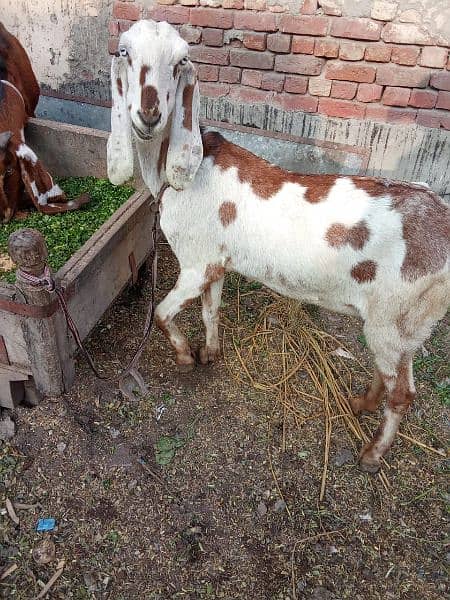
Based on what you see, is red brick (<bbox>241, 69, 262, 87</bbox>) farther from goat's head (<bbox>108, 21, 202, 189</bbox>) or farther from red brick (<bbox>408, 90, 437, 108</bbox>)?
goat's head (<bbox>108, 21, 202, 189</bbox>)

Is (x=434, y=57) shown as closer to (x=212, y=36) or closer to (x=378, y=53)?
(x=378, y=53)

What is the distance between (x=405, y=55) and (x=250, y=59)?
121cm

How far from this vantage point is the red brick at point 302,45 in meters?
4.08

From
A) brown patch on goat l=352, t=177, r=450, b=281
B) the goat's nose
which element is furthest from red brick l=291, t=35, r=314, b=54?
the goat's nose

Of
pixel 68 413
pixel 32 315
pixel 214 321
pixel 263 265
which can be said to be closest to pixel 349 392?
pixel 214 321

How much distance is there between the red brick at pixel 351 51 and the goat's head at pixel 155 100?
6.79ft

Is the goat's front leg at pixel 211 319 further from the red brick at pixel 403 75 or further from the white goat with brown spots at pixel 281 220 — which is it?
the red brick at pixel 403 75

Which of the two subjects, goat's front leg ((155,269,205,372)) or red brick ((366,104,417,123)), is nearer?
goat's front leg ((155,269,205,372))

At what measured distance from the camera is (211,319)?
133 inches

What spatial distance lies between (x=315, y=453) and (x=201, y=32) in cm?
342

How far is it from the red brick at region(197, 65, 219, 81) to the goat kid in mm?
1445

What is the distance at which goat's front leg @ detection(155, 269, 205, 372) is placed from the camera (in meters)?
2.90

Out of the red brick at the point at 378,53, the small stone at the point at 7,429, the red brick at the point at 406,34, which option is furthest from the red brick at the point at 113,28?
the small stone at the point at 7,429

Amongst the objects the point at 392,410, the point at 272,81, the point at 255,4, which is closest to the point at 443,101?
the point at 272,81
